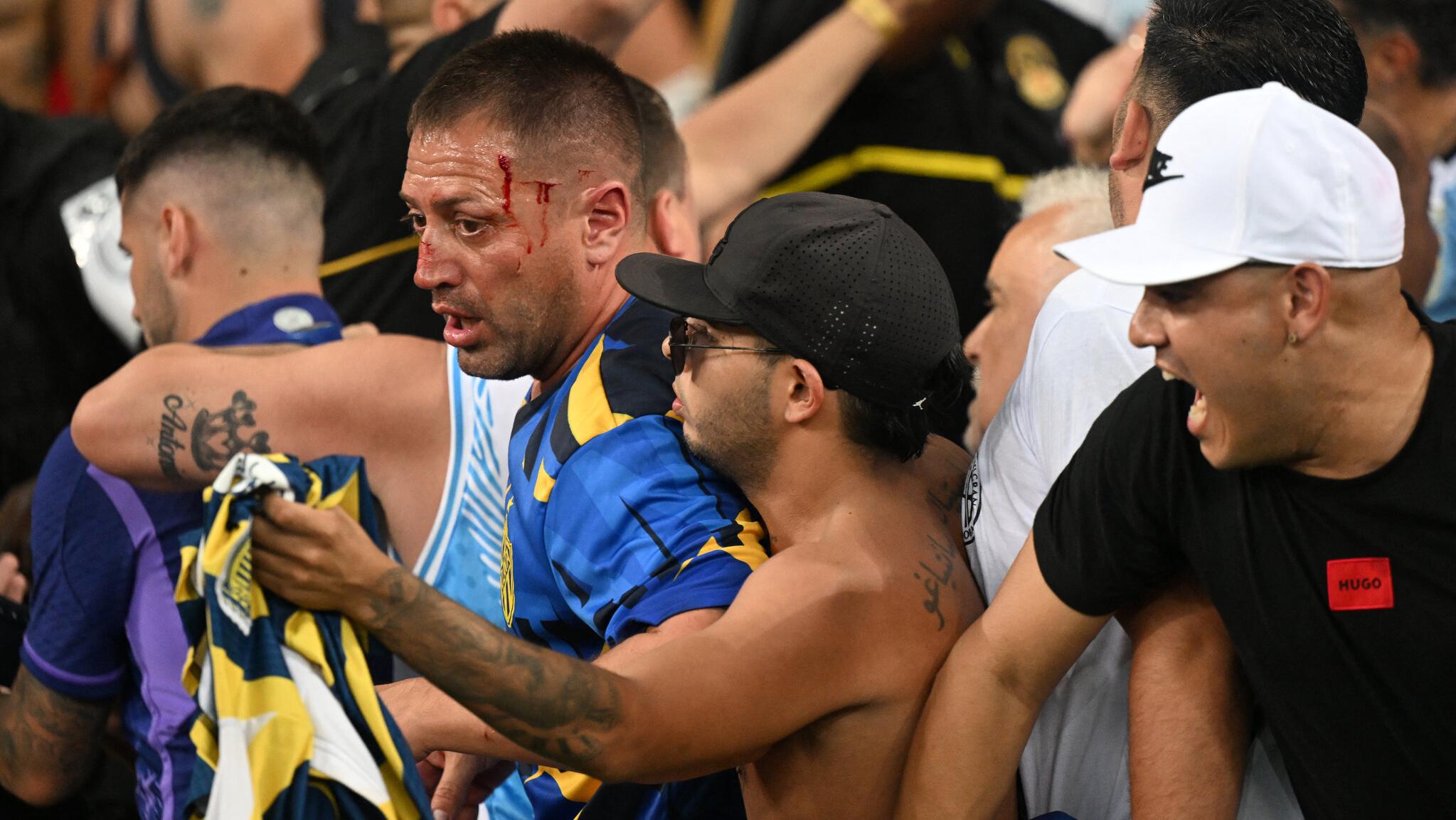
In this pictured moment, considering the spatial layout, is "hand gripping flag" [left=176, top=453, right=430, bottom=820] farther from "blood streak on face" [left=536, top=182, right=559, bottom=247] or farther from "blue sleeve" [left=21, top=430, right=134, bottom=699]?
"blue sleeve" [left=21, top=430, right=134, bottom=699]

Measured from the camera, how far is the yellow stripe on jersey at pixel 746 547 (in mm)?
2076

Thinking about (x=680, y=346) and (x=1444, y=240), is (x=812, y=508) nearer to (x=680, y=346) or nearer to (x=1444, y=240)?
(x=680, y=346)

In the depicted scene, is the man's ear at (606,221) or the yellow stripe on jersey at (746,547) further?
the man's ear at (606,221)

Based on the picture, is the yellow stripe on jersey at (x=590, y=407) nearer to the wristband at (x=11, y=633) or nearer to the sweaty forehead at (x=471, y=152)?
the sweaty forehead at (x=471, y=152)

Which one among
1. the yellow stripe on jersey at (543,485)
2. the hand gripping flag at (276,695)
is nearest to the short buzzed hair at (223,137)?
the yellow stripe on jersey at (543,485)

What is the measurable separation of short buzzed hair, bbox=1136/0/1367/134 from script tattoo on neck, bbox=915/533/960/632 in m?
0.69

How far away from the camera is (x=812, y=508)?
7.17 ft

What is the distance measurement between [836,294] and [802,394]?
15 centimetres

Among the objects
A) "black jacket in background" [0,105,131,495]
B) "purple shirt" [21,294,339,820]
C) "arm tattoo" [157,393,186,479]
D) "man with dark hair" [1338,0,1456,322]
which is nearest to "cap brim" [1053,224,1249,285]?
"arm tattoo" [157,393,186,479]

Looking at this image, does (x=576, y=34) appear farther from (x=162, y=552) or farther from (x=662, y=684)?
(x=662, y=684)

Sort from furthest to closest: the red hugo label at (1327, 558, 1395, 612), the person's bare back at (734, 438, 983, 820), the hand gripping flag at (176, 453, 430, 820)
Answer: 1. the person's bare back at (734, 438, 983, 820)
2. the red hugo label at (1327, 558, 1395, 612)
3. the hand gripping flag at (176, 453, 430, 820)

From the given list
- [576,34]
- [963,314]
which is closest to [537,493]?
[576,34]

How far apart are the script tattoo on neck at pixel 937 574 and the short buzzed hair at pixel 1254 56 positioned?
690mm

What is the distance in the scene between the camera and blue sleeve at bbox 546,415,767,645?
2.04 m
